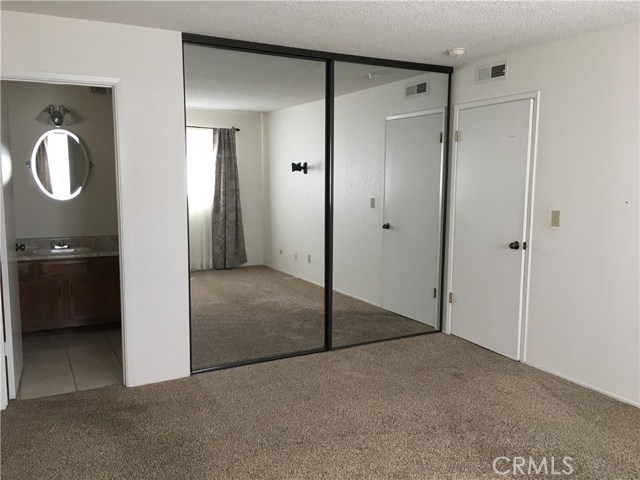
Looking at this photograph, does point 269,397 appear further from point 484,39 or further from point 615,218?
point 484,39

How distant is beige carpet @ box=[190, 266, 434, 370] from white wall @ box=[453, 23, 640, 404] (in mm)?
1354

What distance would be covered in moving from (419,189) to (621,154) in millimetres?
1752

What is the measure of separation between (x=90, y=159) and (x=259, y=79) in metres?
1.90

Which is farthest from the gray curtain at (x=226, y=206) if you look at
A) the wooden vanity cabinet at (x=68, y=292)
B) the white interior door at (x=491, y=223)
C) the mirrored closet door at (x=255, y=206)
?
the white interior door at (x=491, y=223)

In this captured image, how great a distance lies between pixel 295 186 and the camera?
4.96m

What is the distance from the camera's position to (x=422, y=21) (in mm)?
3029

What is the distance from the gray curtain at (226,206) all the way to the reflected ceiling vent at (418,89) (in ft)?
5.30

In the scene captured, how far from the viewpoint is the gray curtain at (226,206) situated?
4.34m

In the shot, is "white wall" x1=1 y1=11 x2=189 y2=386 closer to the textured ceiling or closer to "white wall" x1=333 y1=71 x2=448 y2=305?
the textured ceiling

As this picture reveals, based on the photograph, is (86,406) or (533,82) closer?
(86,406)

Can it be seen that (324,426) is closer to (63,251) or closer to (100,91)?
(63,251)

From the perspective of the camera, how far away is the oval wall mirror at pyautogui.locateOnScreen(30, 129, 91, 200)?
4668 mm

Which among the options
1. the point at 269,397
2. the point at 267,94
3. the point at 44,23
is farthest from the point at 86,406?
→ the point at 267,94

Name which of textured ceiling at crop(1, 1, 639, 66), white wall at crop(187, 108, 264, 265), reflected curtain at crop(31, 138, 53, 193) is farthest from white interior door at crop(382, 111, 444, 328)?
reflected curtain at crop(31, 138, 53, 193)
